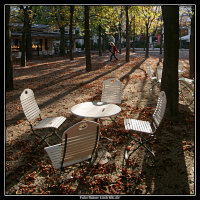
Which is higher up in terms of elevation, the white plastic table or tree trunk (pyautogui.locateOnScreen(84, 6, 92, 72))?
tree trunk (pyautogui.locateOnScreen(84, 6, 92, 72))

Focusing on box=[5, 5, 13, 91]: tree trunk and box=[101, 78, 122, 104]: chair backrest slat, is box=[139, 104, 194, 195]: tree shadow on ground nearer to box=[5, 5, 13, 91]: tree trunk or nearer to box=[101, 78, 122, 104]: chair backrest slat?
box=[101, 78, 122, 104]: chair backrest slat

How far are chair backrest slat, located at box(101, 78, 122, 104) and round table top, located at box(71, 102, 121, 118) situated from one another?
74 centimetres

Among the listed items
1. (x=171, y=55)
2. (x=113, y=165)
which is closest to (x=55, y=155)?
(x=113, y=165)

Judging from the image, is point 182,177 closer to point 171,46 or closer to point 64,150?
point 64,150

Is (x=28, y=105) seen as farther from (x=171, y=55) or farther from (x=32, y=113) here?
(x=171, y=55)

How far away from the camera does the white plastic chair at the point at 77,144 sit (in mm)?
3367

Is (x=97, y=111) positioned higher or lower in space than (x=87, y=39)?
lower

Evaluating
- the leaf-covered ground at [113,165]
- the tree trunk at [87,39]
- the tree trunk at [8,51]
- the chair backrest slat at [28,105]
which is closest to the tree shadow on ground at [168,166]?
the leaf-covered ground at [113,165]

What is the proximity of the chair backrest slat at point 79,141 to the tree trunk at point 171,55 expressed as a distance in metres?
4.01

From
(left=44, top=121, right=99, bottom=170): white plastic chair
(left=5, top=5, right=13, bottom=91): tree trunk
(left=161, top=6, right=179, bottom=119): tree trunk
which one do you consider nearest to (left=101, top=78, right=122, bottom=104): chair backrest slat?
(left=161, top=6, right=179, bottom=119): tree trunk

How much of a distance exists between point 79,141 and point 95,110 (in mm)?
2204

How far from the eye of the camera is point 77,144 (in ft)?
11.6

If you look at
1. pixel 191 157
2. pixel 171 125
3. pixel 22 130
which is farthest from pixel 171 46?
pixel 22 130

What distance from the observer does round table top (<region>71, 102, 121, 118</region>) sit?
529 cm
